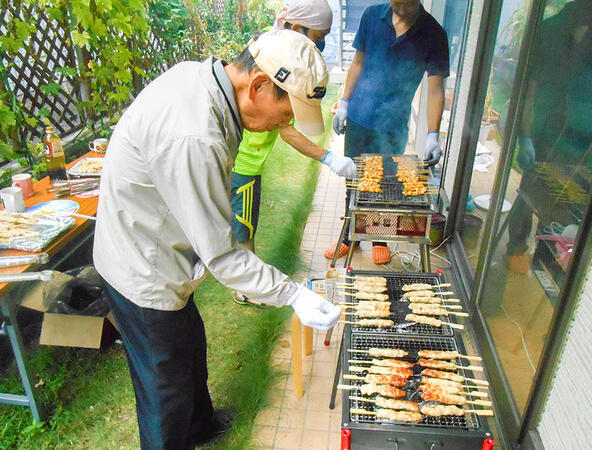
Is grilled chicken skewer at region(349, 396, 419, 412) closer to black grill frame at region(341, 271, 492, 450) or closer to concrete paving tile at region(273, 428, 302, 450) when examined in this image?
black grill frame at region(341, 271, 492, 450)

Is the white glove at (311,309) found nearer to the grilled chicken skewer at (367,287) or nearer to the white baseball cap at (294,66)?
the grilled chicken skewer at (367,287)

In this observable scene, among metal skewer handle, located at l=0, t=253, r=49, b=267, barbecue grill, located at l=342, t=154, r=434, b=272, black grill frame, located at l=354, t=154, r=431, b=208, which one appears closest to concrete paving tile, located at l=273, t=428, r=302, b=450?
barbecue grill, located at l=342, t=154, r=434, b=272

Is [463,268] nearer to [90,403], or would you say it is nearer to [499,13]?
[499,13]

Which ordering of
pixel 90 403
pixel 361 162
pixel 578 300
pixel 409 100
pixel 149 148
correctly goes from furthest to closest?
1. pixel 409 100
2. pixel 361 162
3. pixel 90 403
4. pixel 578 300
5. pixel 149 148

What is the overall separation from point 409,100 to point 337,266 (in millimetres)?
2071

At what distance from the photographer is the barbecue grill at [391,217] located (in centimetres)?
366

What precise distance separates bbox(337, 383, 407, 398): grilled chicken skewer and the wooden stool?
847 mm

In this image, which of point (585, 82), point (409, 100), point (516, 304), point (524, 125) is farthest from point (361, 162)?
point (585, 82)

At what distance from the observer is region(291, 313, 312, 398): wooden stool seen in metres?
3.15

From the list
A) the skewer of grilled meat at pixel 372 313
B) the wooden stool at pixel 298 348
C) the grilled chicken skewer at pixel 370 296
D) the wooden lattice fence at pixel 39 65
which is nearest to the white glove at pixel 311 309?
the skewer of grilled meat at pixel 372 313

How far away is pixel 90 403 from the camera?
3.51 metres

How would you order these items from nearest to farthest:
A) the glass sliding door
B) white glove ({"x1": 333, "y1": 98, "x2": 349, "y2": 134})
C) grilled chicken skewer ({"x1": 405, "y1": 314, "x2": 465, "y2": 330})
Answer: the glass sliding door
grilled chicken skewer ({"x1": 405, "y1": 314, "x2": 465, "y2": 330})
white glove ({"x1": 333, "y1": 98, "x2": 349, "y2": 134})

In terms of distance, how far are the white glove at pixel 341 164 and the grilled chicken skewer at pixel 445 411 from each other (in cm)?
228

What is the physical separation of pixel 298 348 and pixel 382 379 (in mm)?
1118
